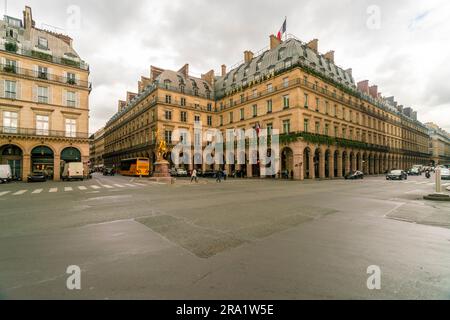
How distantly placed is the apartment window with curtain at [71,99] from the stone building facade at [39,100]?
0.12m

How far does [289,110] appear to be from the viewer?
3291 centimetres

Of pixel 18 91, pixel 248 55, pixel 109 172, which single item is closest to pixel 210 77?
pixel 248 55

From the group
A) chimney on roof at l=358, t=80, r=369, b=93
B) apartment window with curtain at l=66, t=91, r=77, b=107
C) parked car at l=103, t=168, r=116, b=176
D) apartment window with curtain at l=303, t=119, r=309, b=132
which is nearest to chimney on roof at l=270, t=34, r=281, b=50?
apartment window with curtain at l=303, t=119, r=309, b=132

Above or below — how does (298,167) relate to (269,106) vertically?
below

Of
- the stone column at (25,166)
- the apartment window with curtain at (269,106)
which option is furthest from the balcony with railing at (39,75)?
the apartment window with curtain at (269,106)

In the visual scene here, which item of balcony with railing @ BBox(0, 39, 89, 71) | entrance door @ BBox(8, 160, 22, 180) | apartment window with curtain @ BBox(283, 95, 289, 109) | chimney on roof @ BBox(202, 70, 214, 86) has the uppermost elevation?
chimney on roof @ BBox(202, 70, 214, 86)

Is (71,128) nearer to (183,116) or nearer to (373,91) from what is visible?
(183,116)

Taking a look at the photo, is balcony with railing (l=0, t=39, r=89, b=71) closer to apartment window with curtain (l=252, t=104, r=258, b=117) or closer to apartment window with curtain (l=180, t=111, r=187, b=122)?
apartment window with curtain (l=180, t=111, r=187, b=122)

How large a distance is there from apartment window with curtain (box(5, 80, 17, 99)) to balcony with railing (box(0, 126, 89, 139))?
442cm

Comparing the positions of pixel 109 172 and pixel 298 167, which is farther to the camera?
pixel 109 172

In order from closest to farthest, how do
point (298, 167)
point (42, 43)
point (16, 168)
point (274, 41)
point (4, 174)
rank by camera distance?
point (4, 174) → point (16, 168) → point (298, 167) → point (42, 43) → point (274, 41)

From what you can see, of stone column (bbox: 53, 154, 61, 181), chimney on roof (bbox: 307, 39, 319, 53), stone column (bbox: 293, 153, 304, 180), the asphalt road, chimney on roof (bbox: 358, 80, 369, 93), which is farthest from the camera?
chimney on roof (bbox: 358, 80, 369, 93)

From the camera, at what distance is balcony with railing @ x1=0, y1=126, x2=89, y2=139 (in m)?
28.3

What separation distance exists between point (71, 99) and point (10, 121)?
781 centimetres
